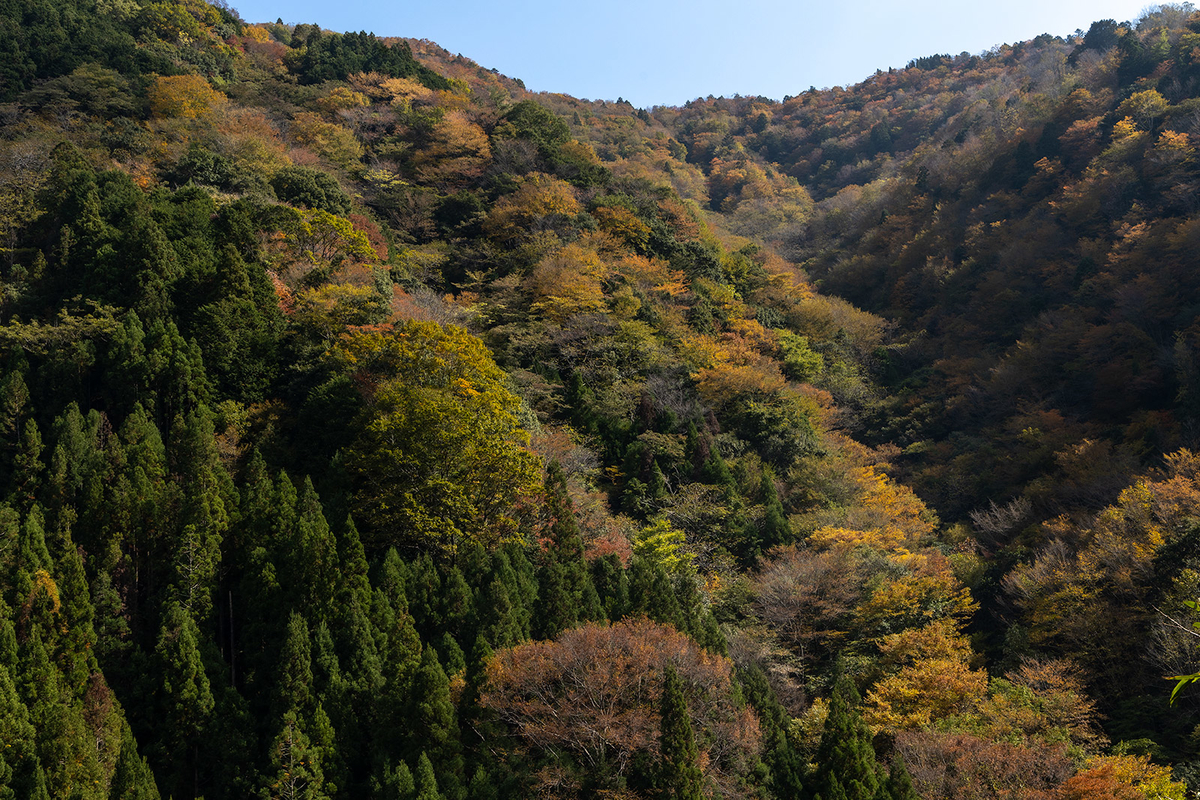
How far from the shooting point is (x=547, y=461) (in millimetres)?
25125

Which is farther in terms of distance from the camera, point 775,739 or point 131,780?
point 775,739

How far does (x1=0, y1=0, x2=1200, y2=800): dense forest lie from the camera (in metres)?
15.8

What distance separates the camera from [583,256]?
37.2 metres

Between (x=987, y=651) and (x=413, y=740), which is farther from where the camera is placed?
(x=987, y=651)

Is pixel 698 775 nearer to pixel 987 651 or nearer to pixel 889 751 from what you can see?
pixel 889 751

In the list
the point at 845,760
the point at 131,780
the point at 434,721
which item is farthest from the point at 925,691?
the point at 131,780

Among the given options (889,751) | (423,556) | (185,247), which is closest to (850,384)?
(889,751)

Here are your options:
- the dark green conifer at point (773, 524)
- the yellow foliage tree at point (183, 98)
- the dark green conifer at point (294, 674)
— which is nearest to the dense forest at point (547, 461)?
the dark green conifer at point (294, 674)

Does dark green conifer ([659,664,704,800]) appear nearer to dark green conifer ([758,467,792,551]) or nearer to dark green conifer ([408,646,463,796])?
dark green conifer ([408,646,463,796])

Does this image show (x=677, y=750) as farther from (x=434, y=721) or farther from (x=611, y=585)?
(x=611, y=585)

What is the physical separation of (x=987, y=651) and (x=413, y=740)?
680 inches

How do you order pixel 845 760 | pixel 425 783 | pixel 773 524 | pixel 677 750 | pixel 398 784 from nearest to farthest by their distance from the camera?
pixel 677 750
pixel 425 783
pixel 398 784
pixel 845 760
pixel 773 524

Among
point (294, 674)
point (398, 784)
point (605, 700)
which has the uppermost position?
point (294, 674)

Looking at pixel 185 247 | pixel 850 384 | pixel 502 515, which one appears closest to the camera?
pixel 502 515
